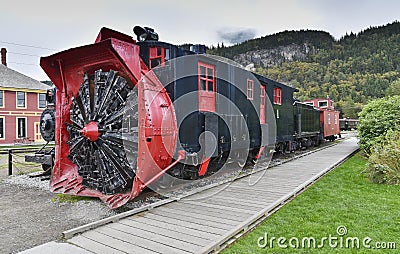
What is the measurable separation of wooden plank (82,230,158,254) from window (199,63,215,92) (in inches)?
166

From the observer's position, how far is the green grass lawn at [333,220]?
14.6 feet

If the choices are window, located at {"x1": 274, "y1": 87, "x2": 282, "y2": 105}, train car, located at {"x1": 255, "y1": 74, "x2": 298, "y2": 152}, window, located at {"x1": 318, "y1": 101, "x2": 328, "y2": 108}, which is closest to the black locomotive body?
train car, located at {"x1": 255, "y1": 74, "x2": 298, "y2": 152}

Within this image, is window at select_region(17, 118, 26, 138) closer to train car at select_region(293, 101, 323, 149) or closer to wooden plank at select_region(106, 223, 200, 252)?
train car at select_region(293, 101, 323, 149)

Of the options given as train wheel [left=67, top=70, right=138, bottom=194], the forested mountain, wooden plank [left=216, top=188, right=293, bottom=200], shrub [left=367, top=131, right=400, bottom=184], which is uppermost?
the forested mountain

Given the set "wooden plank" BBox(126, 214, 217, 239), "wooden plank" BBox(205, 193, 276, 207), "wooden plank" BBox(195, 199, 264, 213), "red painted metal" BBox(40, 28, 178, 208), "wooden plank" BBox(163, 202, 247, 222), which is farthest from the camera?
"wooden plank" BBox(205, 193, 276, 207)

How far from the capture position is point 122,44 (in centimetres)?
563

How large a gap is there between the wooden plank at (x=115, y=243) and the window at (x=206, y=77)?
4.23m

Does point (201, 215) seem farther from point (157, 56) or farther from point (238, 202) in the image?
point (157, 56)

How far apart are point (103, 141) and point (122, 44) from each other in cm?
193

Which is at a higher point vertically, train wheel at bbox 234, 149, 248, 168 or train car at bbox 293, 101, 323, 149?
train car at bbox 293, 101, 323, 149

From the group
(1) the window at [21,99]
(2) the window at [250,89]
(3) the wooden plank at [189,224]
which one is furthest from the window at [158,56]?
(1) the window at [21,99]

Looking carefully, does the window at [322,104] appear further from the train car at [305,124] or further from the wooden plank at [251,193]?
the wooden plank at [251,193]

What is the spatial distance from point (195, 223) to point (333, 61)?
119 metres

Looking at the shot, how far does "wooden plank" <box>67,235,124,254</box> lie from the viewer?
417cm
